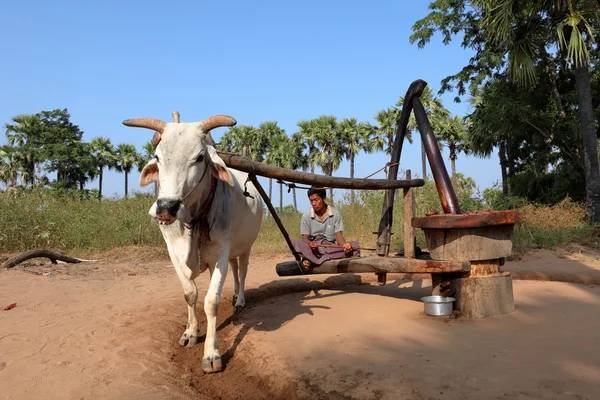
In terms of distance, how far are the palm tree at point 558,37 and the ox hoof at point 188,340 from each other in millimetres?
10485

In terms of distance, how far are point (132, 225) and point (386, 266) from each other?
34.2ft

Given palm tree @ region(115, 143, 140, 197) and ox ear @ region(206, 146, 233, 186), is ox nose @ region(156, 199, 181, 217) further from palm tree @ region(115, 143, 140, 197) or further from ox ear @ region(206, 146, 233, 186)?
palm tree @ region(115, 143, 140, 197)

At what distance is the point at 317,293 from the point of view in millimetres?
6176

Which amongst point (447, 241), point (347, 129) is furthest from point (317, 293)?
point (347, 129)

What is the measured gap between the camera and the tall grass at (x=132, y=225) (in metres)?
10.5

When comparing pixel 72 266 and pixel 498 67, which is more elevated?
pixel 498 67

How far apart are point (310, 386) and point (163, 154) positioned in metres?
2.04

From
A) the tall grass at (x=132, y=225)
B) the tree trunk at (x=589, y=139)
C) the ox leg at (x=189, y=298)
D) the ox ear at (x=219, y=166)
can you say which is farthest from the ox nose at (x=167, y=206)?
the tree trunk at (x=589, y=139)

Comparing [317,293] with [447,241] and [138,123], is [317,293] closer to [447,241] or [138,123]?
[447,241]

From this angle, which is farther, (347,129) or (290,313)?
(347,129)

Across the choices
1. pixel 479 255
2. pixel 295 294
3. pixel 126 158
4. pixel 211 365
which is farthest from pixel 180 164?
pixel 126 158

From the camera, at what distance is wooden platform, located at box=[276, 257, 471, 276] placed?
423 cm

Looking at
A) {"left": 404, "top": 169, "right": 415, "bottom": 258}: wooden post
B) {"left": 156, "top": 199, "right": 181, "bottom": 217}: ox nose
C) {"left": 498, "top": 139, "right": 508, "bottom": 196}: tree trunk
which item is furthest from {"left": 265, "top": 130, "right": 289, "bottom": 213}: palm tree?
{"left": 156, "top": 199, "right": 181, "bottom": 217}: ox nose

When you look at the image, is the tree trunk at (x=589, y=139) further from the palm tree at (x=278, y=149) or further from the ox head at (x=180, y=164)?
the palm tree at (x=278, y=149)
